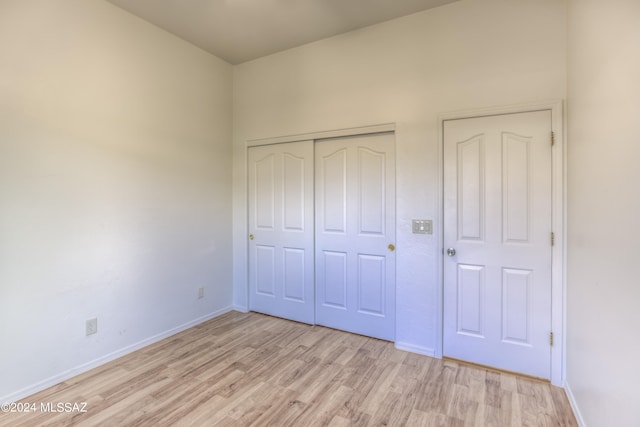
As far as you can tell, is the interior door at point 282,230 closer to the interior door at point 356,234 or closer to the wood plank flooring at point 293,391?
the interior door at point 356,234

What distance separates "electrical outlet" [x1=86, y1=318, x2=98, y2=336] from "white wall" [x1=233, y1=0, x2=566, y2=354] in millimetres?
2401

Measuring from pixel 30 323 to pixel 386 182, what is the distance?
2.92 metres

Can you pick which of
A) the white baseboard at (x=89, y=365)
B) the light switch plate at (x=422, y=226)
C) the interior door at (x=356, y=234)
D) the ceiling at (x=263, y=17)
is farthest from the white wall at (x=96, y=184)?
the light switch plate at (x=422, y=226)

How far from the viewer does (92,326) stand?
8.02 feet

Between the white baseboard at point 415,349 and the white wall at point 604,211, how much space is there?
920mm

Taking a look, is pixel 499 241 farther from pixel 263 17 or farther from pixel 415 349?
pixel 263 17

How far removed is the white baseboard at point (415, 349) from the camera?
262 centimetres

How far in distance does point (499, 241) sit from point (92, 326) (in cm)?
328

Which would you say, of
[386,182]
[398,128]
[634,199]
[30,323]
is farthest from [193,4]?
[634,199]

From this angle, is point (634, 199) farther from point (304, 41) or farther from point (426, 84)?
point (304, 41)

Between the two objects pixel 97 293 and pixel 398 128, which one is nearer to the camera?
pixel 97 293

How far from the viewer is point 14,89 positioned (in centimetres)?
203

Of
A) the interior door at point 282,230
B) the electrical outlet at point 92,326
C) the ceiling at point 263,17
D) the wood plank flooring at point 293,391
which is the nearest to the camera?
the wood plank flooring at point 293,391

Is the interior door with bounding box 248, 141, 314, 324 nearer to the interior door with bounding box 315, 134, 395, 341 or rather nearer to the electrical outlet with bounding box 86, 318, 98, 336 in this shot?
the interior door with bounding box 315, 134, 395, 341
